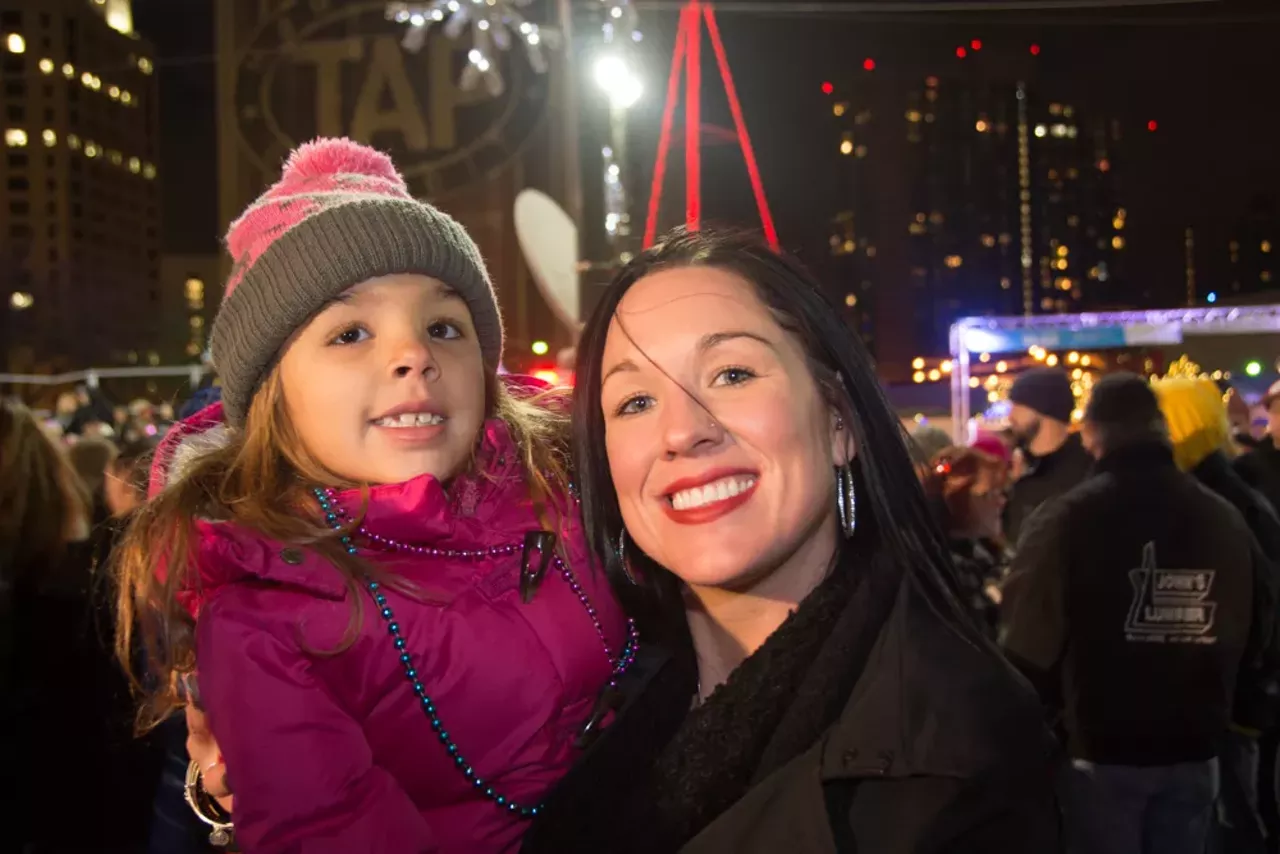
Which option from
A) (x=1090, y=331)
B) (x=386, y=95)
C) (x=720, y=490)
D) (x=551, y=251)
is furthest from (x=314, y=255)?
(x=1090, y=331)

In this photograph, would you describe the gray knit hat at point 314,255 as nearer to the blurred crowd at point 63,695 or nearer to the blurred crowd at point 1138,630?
the blurred crowd at point 63,695

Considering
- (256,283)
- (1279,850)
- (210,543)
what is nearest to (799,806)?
(210,543)

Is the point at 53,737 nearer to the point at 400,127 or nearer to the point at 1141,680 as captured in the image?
the point at 1141,680

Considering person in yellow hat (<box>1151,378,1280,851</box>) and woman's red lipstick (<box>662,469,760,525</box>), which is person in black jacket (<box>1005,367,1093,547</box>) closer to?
person in yellow hat (<box>1151,378,1280,851</box>)

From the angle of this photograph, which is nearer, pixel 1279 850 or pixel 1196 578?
pixel 1196 578

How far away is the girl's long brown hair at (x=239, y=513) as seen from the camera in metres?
1.67

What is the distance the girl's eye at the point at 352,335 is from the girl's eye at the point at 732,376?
744 millimetres

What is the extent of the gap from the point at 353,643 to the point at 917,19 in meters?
11.9

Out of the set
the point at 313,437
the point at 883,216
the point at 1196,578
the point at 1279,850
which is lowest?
the point at 1279,850

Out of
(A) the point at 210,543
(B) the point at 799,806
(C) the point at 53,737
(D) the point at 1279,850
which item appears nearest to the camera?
(B) the point at 799,806

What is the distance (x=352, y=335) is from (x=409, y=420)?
8.6 inches

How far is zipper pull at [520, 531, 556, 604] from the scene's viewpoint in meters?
1.76

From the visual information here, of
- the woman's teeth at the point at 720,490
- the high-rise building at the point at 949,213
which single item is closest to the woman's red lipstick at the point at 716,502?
the woman's teeth at the point at 720,490

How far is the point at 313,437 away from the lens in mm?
1841
